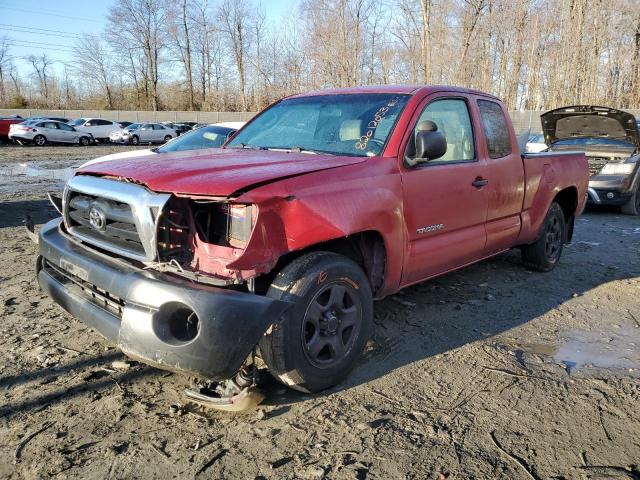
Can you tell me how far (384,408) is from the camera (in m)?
2.96

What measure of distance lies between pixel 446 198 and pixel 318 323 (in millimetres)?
1527

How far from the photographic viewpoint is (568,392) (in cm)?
322

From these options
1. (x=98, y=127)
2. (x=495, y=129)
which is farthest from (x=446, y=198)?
(x=98, y=127)

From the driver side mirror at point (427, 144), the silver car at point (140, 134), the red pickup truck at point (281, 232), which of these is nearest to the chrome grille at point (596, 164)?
the red pickup truck at point (281, 232)

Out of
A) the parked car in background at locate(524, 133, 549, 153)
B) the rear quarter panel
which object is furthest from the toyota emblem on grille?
the parked car in background at locate(524, 133, 549, 153)

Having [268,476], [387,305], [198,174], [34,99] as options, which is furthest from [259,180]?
[34,99]

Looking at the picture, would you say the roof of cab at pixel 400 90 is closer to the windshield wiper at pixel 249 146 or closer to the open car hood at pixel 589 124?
the windshield wiper at pixel 249 146

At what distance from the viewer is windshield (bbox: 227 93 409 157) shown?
3.65 metres

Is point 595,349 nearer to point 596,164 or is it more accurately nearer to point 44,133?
point 596,164

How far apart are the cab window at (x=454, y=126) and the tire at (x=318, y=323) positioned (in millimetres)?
1421

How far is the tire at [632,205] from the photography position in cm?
961

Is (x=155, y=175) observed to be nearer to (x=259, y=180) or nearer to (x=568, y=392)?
(x=259, y=180)

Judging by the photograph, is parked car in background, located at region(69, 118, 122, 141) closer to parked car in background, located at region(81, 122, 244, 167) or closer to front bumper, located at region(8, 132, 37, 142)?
front bumper, located at region(8, 132, 37, 142)

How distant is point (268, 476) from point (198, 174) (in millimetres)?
1562
